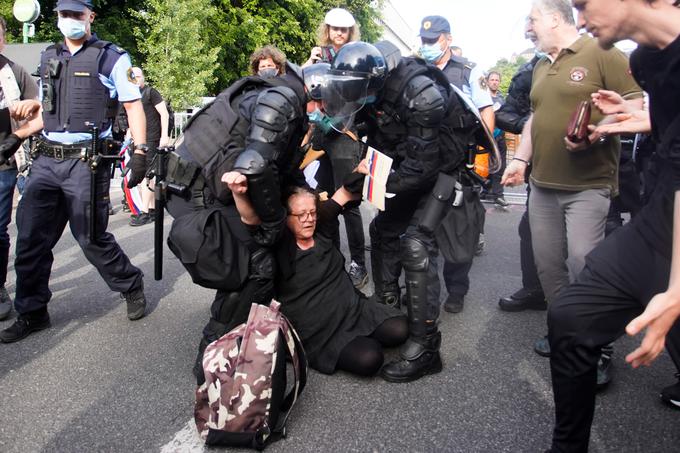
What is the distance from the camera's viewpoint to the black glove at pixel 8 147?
3.26 metres

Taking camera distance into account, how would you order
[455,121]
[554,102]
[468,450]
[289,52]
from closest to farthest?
[468,450] < [554,102] < [455,121] < [289,52]

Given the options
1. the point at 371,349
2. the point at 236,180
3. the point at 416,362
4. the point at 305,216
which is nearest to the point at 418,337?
the point at 416,362

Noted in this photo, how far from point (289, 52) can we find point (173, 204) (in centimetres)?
2183

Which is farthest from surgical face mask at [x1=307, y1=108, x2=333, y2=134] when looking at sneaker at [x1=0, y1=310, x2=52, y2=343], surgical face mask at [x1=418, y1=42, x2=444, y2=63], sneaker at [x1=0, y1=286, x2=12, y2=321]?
sneaker at [x1=0, y1=286, x2=12, y2=321]

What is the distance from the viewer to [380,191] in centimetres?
267

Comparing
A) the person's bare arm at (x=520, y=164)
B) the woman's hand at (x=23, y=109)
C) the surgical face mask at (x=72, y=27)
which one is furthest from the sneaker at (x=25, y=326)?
the person's bare arm at (x=520, y=164)

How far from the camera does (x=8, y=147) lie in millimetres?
3271

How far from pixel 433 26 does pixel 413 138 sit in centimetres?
202

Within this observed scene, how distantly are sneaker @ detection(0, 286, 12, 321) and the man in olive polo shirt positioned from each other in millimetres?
3421

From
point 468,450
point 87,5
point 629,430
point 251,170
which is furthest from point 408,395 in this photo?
point 87,5

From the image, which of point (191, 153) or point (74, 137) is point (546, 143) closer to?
point (191, 153)

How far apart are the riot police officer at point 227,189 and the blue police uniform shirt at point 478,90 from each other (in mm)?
2105

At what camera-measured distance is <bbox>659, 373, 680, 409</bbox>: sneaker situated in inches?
98.1

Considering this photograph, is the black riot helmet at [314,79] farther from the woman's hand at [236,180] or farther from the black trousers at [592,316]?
the black trousers at [592,316]
